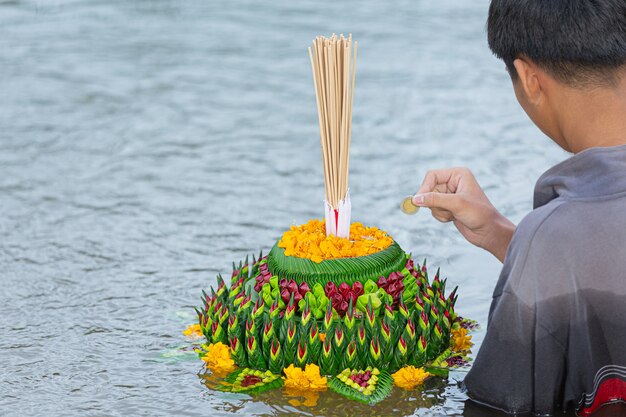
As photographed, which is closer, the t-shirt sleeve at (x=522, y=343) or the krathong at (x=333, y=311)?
the t-shirt sleeve at (x=522, y=343)

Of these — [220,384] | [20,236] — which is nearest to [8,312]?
[20,236]

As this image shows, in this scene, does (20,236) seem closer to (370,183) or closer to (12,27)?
(370,183)

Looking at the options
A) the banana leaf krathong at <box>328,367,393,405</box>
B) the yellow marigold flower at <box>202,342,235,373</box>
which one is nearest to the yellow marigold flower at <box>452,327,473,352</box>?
the banana leaf krathong at <box>328,367,393,405</box>

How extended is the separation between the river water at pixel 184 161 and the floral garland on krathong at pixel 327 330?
0.09m

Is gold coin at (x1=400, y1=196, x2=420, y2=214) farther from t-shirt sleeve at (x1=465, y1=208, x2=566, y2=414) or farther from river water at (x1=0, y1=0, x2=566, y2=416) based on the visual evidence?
river water at (x1=0, y1=0, x2=566, y2=416)

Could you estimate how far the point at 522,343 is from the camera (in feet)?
8.06

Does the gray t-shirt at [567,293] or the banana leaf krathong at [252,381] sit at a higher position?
the gray t-shirt at [567,293]

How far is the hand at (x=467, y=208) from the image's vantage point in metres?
2.74

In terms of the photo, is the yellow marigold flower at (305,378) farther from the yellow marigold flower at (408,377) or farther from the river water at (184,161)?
the yellow marigold flower at (408,377)

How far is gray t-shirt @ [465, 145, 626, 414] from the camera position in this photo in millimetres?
2400

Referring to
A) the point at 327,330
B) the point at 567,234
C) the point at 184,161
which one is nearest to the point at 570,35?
the point at 567,234

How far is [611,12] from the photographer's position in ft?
7.97

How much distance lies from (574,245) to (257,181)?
301 centimetres

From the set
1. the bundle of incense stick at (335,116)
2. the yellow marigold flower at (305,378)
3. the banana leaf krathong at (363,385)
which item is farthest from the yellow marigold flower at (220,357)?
the bundle of incense stick at (335,116)
